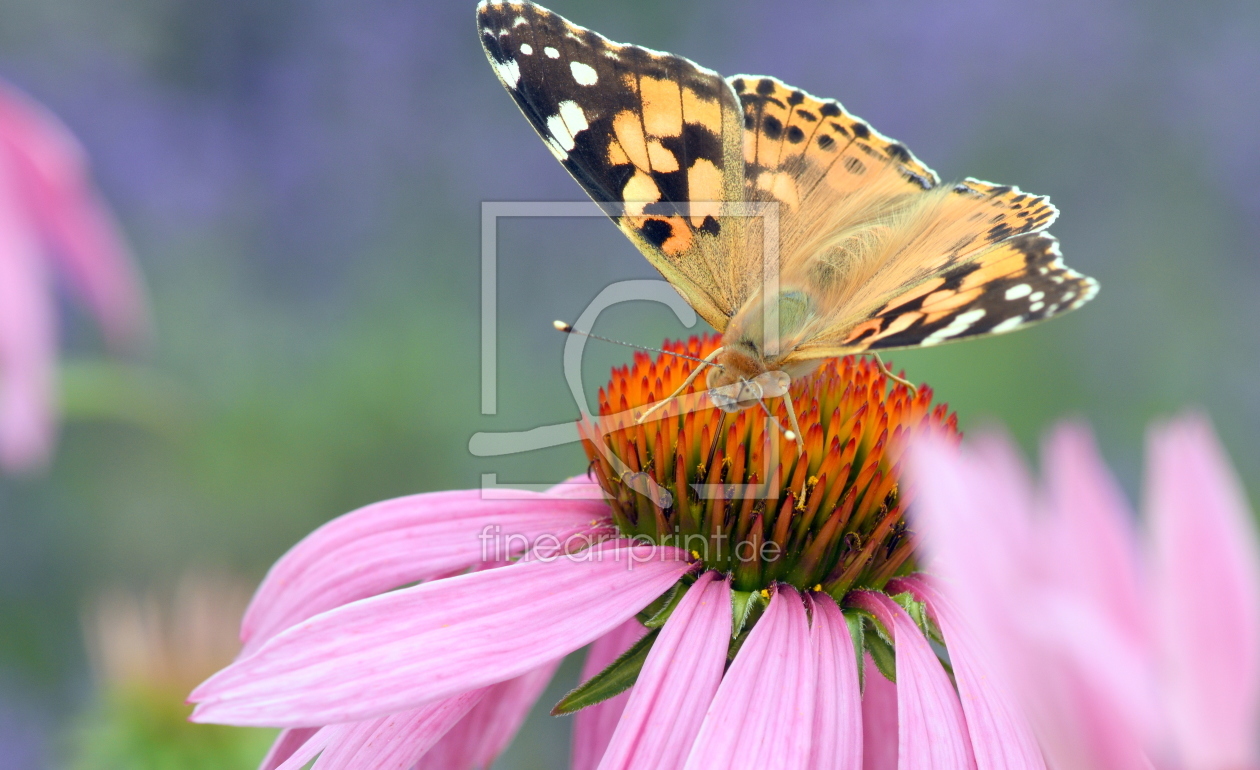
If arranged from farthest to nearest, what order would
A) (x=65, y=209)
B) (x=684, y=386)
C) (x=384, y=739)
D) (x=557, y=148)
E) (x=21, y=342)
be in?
(x=65, y=209)
(x=21, y=342)
(x=557, y=148)
(x=684, y=386)
(x=384, y=739)

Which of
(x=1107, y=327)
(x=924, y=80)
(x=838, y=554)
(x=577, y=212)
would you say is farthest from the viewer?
(x=924, y=80)

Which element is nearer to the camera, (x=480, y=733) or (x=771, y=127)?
(x=480, y=733)

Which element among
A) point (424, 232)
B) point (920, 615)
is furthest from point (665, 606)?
point (424, 232)

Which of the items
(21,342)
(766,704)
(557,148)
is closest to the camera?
(766,704)

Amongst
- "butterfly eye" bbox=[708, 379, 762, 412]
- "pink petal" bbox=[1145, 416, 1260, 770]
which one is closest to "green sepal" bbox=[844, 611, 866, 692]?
"butterfly eye" bbox=[708, 379, 762, 412]

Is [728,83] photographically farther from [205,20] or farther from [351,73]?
[205,20]

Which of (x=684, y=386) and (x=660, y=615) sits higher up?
(x=684, y=386)

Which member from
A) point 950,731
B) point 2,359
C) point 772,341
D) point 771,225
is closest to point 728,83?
point 771,225

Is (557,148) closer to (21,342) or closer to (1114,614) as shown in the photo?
(21,342)
